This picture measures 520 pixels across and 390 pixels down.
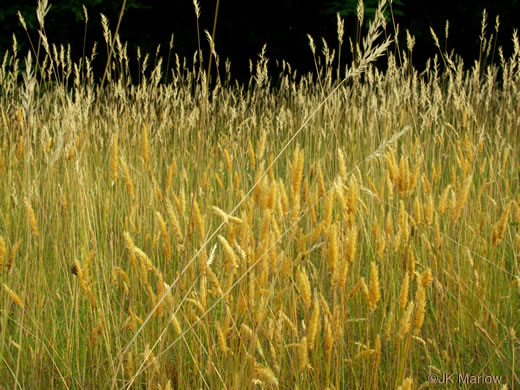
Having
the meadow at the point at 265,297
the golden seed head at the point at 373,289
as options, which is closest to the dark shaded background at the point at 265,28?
the meadow at the point at 265,297

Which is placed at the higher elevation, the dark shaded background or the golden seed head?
the golden seed head

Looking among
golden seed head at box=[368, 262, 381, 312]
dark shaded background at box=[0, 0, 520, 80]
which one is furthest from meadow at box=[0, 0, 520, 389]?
dark shaded background at box=[0, 0, 520, 80]

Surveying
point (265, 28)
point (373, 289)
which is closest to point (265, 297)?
point (373, 289)

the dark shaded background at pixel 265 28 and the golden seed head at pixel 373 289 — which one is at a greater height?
the golden seed head at pixel 373 289

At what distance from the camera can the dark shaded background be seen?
791 centimetres

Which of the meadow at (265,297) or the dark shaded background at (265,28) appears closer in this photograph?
the meadow at (265,297)

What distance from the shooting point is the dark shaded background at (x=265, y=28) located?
791 centimetres

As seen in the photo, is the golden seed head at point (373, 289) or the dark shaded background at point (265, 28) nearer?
the golden seed head at point (373, 289)

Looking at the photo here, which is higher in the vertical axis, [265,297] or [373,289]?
[373,289]

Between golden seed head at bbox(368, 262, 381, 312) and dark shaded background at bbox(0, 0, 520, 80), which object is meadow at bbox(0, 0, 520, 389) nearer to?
golden seed head at bbox(368, 262, 381, 312)

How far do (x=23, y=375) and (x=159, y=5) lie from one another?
7.80 meters

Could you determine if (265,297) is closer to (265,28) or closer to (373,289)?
(373,289)

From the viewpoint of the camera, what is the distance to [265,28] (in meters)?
8.49

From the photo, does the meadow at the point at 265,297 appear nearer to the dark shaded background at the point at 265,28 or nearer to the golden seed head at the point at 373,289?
the golden seed head at the point at 373,289
